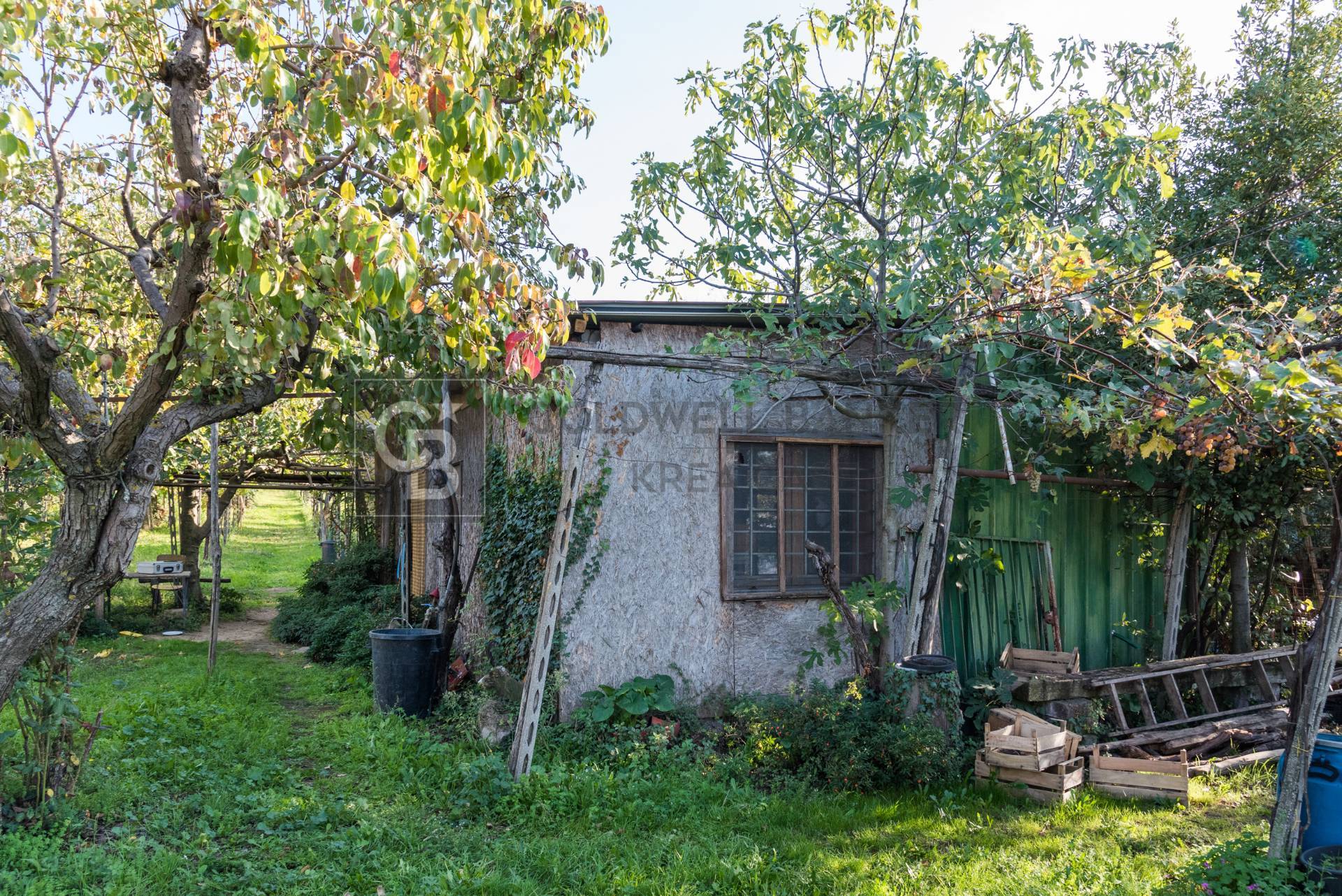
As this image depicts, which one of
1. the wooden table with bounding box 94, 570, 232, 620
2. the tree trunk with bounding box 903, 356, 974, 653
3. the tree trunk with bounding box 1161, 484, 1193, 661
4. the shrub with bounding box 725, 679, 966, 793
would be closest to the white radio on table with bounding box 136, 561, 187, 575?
the wooden table with bounding box 94, 570, 232, 620

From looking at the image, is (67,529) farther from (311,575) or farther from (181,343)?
(311,575)

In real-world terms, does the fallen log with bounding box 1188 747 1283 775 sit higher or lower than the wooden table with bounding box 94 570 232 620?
lower

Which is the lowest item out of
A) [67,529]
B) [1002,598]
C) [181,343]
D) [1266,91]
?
[1002,598]

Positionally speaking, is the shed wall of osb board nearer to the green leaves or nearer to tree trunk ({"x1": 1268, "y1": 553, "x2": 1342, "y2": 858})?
→ the green leaves

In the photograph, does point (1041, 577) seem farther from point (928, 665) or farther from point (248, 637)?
point (248, 637)

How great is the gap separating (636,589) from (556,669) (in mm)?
892

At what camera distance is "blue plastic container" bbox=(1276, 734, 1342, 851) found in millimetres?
4266

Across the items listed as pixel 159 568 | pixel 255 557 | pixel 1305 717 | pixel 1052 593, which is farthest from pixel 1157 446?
pixel 255 557

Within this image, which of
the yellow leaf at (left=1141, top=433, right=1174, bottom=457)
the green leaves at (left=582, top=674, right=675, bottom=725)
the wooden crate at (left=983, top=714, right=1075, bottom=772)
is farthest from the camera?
the green leaves at (left=582, top=674, right=675, bottom=725)

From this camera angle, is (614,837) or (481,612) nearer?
(614,837)

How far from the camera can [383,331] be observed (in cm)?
611

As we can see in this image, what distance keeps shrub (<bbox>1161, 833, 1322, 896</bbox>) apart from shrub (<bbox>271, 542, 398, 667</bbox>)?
8.30 m

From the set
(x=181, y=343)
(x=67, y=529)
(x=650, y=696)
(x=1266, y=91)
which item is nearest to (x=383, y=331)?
(x=181, y=343)

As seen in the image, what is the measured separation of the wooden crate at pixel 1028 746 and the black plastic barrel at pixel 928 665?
60 centimetres
